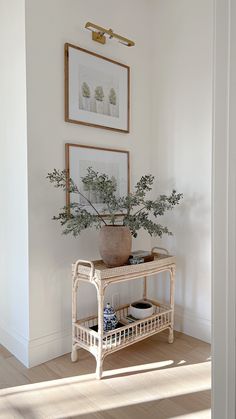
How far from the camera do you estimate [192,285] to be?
2.37m

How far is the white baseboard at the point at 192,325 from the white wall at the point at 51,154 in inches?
28.7

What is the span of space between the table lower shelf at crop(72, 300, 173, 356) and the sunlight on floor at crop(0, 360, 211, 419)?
0.53 ft

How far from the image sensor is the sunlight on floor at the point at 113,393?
1.50 meters

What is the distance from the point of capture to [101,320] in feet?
5.87

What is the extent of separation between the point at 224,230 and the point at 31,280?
5.25 ft

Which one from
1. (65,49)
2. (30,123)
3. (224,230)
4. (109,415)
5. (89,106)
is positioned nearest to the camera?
(224,230)

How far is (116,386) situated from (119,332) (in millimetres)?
299

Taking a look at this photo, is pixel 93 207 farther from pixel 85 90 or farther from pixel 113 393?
pixel 113 393

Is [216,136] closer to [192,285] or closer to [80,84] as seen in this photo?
[80,84]

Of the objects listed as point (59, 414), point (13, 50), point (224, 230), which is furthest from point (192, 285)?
point (13, 50)

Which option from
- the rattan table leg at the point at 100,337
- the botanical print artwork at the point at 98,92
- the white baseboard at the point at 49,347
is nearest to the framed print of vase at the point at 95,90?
the botanical print artwork at the point at 98,92

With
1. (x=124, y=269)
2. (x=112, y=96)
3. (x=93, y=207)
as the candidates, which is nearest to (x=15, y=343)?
(x=124, y=269)

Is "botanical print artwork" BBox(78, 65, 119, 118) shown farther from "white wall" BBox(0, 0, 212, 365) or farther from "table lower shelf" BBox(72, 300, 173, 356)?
"table lower shelf" BBox(72, 300, 173, 356)

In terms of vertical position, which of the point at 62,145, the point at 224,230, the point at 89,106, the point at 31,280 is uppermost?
the point at 89,106
